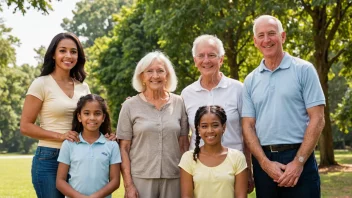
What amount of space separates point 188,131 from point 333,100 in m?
46.8

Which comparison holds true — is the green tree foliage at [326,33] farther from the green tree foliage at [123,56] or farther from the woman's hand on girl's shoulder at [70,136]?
the woman's hand on girl's shoulder at [70,136]

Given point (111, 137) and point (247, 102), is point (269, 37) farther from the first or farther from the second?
point (111, 137)

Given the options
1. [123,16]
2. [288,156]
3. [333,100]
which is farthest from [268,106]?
[333,100]

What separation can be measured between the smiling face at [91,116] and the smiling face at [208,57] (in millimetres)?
1243

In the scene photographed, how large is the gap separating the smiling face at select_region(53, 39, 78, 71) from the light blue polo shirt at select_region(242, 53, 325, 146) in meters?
2.12

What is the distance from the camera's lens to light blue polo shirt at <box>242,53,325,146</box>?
5.08m

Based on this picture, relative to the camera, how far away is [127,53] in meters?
→ 30.7

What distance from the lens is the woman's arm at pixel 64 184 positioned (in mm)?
5316

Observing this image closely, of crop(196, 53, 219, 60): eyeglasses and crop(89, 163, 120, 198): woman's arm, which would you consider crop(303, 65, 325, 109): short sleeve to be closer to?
crop(196, 53, 219, 60): eyeglasses

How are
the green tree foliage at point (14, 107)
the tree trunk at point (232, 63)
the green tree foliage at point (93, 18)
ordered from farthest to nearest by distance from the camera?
the green tree foliage at point (93, 18)
the green tree foliage at point (14, 107)
the tree trunk at point (232, 63)

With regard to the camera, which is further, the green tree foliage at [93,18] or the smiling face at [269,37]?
the green tree foliage at [93,18]

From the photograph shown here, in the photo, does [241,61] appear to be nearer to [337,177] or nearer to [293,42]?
[293,42]

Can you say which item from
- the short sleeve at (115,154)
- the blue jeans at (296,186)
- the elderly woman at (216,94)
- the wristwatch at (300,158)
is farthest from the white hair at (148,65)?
the wristwatch at (300,158)

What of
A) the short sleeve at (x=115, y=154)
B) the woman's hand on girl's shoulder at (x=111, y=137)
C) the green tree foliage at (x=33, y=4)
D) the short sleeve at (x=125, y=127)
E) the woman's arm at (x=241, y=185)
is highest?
the green tree foliage at (x=33, y=4)
